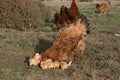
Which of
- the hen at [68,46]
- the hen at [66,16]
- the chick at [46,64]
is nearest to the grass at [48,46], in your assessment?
the chick at [46,64]

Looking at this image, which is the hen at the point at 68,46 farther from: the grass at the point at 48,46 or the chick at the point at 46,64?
the grass at the point at 48,46

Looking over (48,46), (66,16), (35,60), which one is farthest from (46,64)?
(66,16)

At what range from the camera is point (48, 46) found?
8867 millimetres

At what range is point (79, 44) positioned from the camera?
746cm

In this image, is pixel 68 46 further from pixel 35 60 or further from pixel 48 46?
pixel 48 46

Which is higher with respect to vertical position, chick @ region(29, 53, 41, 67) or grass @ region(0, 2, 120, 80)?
chick @ region(29, 53, 41, 67)

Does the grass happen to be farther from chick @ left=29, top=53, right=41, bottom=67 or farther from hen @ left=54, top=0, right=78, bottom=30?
hen @ left=54, top=0, right=78, bottom=30

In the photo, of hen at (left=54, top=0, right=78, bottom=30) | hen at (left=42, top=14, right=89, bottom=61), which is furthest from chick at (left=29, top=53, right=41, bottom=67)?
hen at (left=54, top=0, right=78, bottom=30)

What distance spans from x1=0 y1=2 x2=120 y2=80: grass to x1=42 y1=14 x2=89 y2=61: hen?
0.93 feet

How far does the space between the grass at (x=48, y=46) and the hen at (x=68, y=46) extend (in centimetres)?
28

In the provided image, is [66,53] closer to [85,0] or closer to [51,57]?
[51,57]

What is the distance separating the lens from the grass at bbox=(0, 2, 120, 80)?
22.5 feet

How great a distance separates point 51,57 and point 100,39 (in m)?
3.21

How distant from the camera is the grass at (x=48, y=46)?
685 cm
